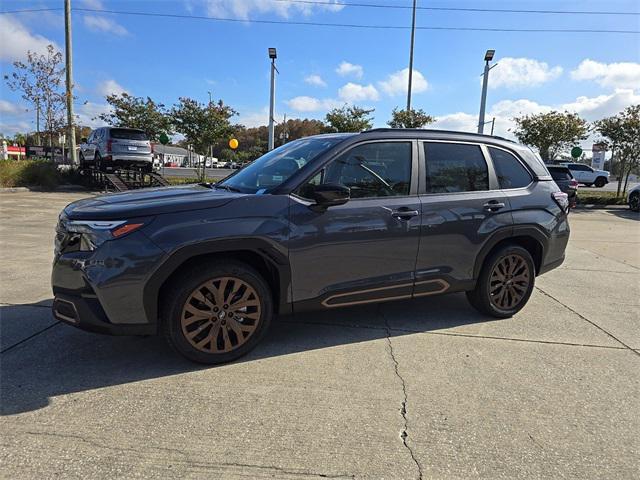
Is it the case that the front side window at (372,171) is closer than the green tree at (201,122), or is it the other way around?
the front side window at (372,171)

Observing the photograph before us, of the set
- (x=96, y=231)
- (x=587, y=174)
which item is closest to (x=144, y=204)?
(x=96, y=231)

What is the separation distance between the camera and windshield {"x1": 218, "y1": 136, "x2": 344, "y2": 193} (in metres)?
3.66

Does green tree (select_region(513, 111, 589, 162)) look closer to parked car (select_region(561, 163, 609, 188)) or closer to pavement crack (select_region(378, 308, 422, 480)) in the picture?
parked car (select_region(561, 163, 609, 188))

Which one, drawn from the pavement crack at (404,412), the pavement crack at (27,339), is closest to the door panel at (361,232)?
the pavement crack at (404,412)

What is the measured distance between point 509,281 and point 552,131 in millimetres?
19669

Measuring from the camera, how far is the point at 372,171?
380cm

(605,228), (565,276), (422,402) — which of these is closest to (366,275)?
(422,402)

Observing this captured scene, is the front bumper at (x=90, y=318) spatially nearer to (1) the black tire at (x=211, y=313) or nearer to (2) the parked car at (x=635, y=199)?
(1) the black tire at (x=211, y=313)

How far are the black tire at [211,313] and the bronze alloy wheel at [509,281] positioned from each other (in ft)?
7.91

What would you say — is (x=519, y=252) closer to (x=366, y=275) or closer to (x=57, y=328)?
(x=366, y=275)

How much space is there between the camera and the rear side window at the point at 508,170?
445 cm

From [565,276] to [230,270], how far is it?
550cm

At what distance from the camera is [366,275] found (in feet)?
12.2

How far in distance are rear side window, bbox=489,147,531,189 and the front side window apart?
3.67 ft
